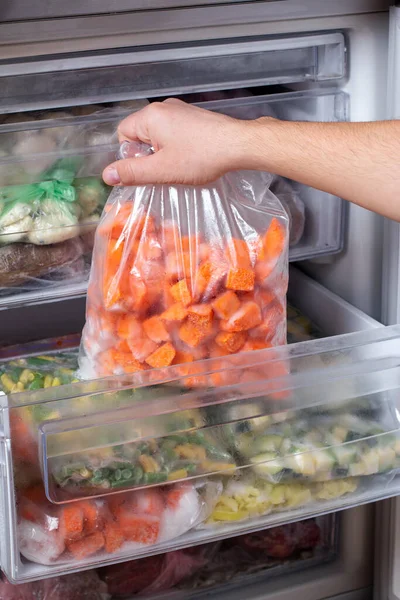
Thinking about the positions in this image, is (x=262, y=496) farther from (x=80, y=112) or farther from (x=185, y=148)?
(x=80, y=112)

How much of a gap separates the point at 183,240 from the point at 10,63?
0.95 feet

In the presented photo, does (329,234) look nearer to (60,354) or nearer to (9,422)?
(60,354)

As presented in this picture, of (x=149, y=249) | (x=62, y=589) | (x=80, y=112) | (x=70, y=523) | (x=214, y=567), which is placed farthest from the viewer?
(x=214, y=567)

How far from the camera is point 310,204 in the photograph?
1.19 metres

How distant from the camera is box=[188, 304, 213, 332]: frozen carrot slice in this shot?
3.14 ft

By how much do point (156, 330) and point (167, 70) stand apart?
1.12 ft

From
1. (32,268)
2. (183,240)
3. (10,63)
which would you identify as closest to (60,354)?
(32,268)

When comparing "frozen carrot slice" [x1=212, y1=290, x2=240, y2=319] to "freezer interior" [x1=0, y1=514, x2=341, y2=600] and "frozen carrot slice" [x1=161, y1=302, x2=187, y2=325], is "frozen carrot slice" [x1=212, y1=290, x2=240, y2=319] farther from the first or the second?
"freezer interior" [x1=0, y1=514, x2=341, y2=600]

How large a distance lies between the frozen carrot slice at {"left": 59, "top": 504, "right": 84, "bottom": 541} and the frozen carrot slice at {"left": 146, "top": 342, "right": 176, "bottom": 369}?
19 cm

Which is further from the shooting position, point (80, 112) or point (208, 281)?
point (80, 112)

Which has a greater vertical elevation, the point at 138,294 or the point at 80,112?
the point at 80,112

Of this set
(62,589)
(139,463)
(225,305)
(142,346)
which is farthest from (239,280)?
(62,589)

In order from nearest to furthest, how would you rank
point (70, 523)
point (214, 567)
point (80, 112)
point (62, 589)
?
point (70, 523)
point (80, 112)
point (62, 589)
point (214, 567)

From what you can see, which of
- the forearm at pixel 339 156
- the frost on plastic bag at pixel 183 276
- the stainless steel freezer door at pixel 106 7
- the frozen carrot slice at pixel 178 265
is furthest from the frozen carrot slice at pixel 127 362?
the stainless steel freezer door at pixel 106 7
